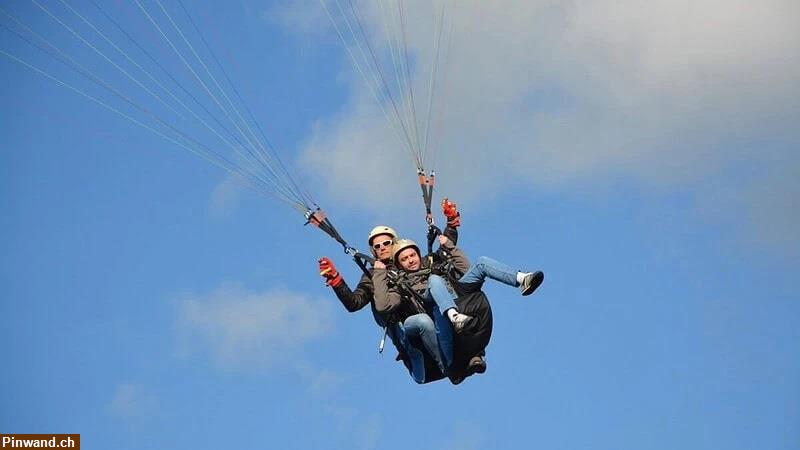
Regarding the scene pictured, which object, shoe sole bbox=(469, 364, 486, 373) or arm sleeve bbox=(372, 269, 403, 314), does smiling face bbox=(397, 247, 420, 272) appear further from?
shoe sole bbox=(469, 364, 486, 373)

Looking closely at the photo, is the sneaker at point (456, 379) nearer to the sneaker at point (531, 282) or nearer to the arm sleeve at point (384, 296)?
the arm sleeve at point (384, 296)

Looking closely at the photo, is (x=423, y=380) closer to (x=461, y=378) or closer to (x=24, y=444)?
(x=461, y=378)

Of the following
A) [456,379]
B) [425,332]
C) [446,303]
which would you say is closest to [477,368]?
[456,379]

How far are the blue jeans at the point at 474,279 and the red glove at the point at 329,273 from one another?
1321 millimetres

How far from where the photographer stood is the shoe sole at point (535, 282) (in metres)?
16.5

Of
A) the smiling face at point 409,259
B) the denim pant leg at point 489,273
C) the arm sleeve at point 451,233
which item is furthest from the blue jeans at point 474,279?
the arm sleeve at point 451,233

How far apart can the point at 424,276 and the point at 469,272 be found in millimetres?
846

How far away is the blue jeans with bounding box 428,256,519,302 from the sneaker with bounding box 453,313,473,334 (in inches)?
6.3

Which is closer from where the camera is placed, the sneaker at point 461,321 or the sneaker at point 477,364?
the sneaker at point 461,321

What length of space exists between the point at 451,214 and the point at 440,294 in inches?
78.6

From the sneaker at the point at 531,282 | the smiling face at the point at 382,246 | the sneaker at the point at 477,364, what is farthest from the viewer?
the smiling face at the point at 382,246

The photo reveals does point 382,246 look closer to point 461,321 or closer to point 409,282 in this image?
point 409,282

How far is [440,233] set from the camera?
17.9 meters

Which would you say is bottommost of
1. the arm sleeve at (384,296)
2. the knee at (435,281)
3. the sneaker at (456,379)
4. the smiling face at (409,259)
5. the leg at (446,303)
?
the sneaker at (456,379)
